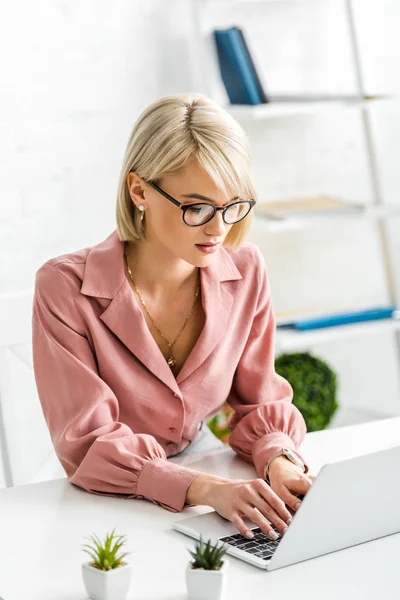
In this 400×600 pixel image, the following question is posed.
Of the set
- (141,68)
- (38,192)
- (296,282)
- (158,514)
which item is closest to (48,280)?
(158,514)

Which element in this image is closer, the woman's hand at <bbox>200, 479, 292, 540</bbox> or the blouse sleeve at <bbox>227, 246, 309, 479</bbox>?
the woman's hand at <bbox>200, 479, 292, 540</bbox>

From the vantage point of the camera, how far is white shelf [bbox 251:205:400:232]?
2973 mm

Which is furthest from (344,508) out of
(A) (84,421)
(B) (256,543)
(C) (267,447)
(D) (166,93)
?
(D) (166,93)

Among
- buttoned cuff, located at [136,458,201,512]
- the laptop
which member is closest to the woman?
buttoned cuff, located at [136,458,201,512]

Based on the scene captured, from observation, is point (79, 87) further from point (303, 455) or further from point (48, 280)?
point (303, 455)

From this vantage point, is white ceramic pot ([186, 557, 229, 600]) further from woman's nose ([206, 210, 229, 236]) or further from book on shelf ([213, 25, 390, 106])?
book on shelf ([213, 25, 390, 106])

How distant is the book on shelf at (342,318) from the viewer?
3051 mm

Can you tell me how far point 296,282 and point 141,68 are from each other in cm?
90

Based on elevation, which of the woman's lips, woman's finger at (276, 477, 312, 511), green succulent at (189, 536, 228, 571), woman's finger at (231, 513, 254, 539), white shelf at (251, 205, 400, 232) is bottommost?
green succulent at (189, 536, 228, 571)

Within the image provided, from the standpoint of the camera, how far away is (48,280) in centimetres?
164

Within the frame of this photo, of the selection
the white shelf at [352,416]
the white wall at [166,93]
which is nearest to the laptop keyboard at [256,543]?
the white wall at [166,93]

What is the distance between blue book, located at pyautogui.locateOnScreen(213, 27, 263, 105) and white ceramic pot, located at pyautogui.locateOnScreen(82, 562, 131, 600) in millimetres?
2095

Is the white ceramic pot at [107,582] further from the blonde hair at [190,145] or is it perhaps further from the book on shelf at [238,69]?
the book on shelf at [238,69]

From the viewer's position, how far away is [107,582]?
1065 mm
